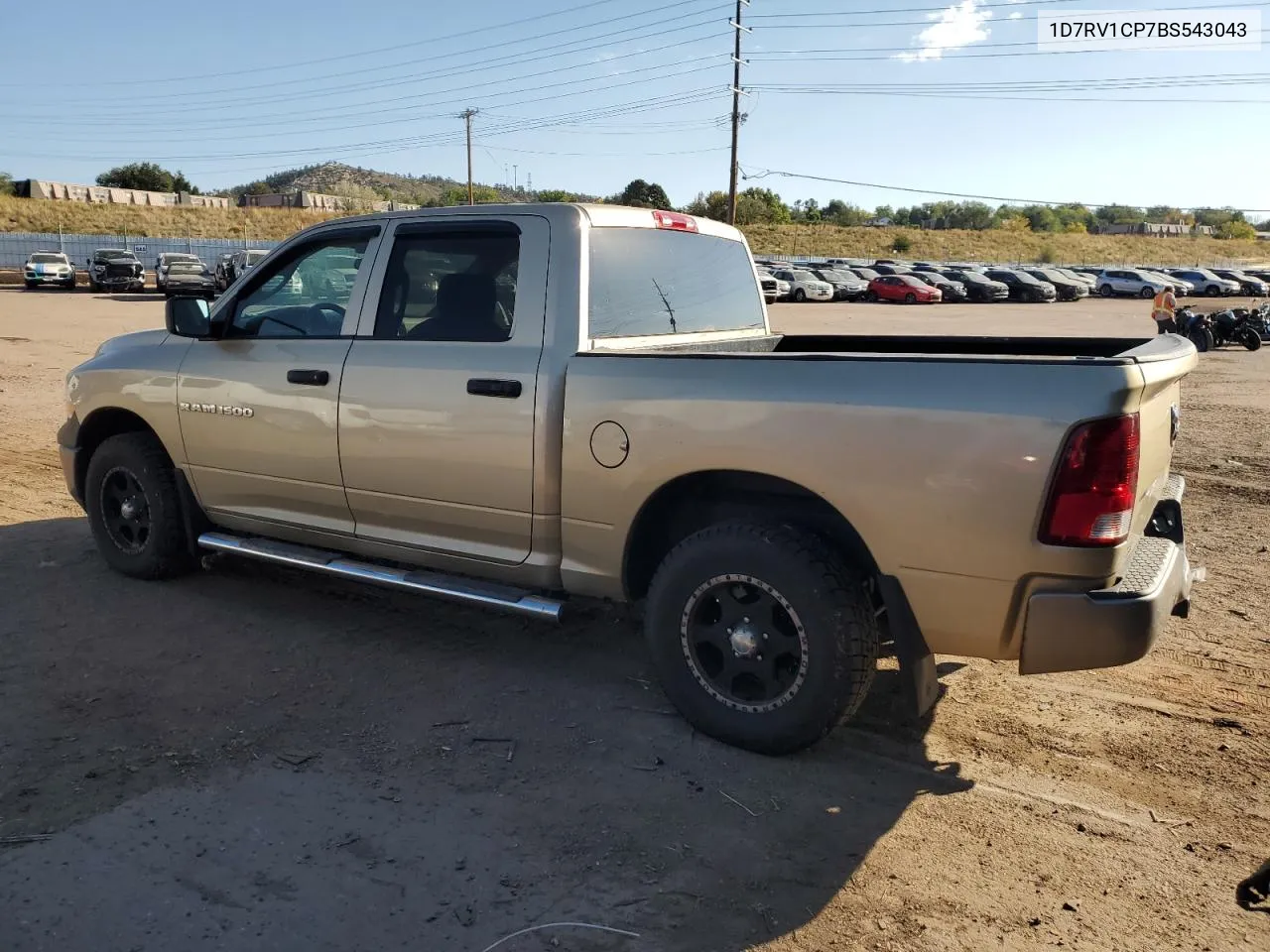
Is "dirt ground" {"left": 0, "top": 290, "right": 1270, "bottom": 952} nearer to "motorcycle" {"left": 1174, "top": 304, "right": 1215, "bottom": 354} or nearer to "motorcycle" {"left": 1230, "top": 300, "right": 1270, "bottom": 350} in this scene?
"motorcycle" {"left": 1174, "top": 304, "right": 1215, "bottom": 354}

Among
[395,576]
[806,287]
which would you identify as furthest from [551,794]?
[806,287]

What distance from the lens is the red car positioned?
145 ft

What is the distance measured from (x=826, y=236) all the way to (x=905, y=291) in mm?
49094

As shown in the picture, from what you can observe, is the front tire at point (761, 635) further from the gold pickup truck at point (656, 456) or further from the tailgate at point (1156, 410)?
the tailgate at point (1156, 410)

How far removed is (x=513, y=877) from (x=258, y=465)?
9.14ft

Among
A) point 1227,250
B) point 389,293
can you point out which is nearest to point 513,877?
point 389,293

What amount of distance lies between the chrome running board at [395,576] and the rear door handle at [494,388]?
2.73 feet

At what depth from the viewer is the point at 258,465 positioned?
197 inches

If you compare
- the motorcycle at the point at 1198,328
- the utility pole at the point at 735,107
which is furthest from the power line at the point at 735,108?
the motorcycle at the point at 1198,328

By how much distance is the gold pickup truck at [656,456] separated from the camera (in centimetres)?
311

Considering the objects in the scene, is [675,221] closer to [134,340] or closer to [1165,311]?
[134,340]

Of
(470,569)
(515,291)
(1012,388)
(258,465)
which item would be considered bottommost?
(470,569)

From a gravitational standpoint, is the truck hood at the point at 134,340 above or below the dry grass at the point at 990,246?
below

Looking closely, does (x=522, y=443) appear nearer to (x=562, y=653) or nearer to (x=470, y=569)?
(x=470, y=569)
